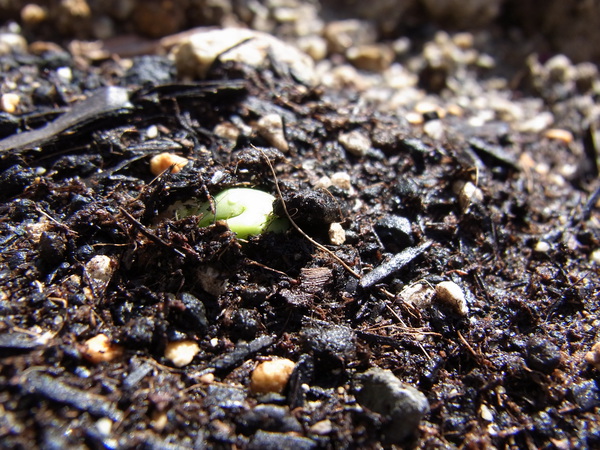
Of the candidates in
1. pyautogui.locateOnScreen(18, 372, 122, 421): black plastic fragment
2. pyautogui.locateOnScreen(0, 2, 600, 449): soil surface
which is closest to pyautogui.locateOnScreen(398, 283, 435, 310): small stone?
pyautogui.locateOnScreen(0, 2, 600, 449): soil surface

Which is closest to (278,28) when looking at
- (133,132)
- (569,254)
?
(133,132)

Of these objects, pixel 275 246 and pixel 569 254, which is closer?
pixel 275 246

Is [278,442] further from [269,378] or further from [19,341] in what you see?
[19,341]

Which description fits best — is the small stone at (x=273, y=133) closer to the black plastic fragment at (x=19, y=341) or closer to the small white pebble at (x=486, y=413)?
the black plastic fragment at (x=19, y=341)

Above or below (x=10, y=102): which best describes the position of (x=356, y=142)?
above

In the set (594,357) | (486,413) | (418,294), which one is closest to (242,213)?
(418,294)

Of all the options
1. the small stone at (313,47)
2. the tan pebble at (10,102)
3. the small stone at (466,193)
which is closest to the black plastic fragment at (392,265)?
the small stone at (466,193)

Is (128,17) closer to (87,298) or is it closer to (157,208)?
(157,208)
